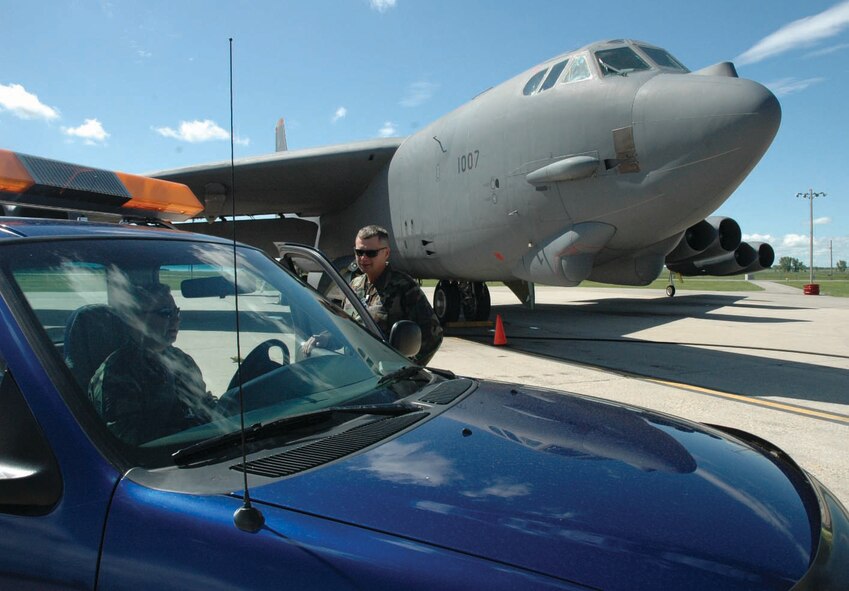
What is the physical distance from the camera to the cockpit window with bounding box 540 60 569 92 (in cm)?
821

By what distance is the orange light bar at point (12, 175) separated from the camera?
255 cm

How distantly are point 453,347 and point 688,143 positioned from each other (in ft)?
15.1

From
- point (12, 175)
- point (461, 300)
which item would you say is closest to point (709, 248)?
point (461, 300)

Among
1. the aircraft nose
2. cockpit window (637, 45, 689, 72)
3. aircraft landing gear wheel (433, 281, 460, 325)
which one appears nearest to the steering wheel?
the aircraft nose

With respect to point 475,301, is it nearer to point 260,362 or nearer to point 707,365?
point 707,365

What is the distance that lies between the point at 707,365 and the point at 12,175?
7.94 m

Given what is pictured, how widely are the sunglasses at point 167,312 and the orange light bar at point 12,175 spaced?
3.89ft

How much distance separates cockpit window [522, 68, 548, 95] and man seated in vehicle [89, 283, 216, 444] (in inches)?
295

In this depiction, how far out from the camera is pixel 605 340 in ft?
35.1

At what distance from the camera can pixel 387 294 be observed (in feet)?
15.3

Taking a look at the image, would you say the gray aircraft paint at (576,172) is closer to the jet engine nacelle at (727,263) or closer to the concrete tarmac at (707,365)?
the concrete tarmac at (707,365)

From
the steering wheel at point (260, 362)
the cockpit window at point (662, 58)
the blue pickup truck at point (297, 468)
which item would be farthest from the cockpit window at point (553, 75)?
the steering wheel at point (260, 362)

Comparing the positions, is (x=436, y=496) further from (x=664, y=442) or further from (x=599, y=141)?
(x=599, y=141)

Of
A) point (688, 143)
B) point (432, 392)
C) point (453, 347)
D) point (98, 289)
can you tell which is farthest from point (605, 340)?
point (98, 289)
